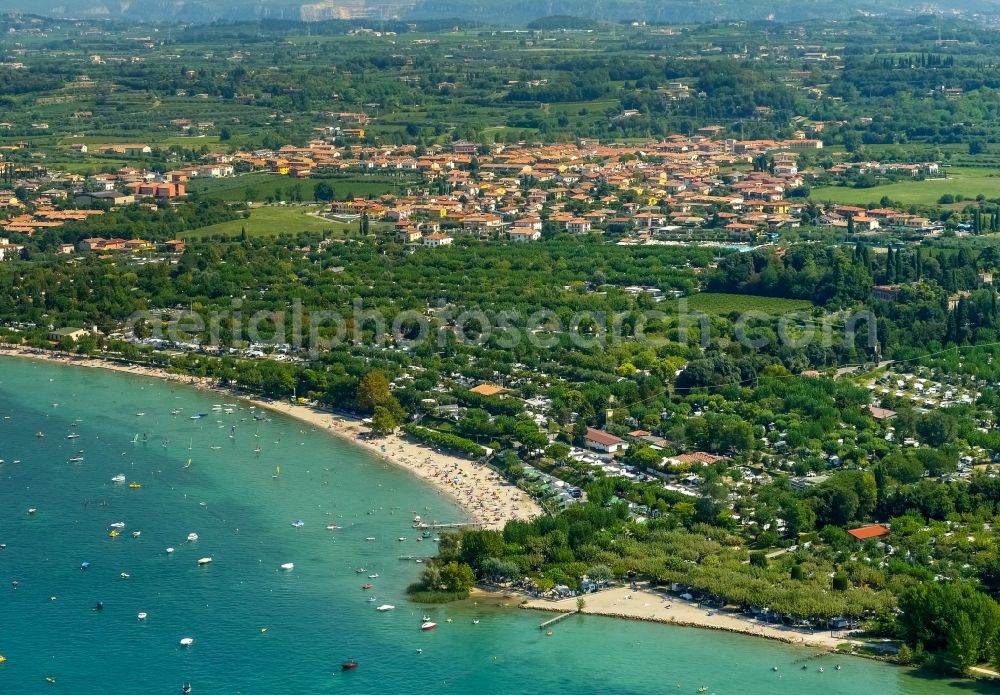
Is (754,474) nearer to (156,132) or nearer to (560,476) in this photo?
(560,476)

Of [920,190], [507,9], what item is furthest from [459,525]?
[507,9]

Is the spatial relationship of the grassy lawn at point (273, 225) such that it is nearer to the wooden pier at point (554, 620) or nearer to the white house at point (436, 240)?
A: the white house at point (436, 240)

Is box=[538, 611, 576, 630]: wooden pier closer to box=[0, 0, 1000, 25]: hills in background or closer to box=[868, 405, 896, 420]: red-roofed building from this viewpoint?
box=[868, 405, 896, 420]: red-roofed building

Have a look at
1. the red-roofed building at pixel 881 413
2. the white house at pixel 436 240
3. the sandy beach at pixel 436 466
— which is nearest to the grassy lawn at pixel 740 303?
the red-roofed building at pixel 881 413

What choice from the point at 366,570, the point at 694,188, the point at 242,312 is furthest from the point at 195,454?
the point at 694,188

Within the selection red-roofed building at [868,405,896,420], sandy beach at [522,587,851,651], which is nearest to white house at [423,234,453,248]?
red-roofed building at [868,405,896,420]
